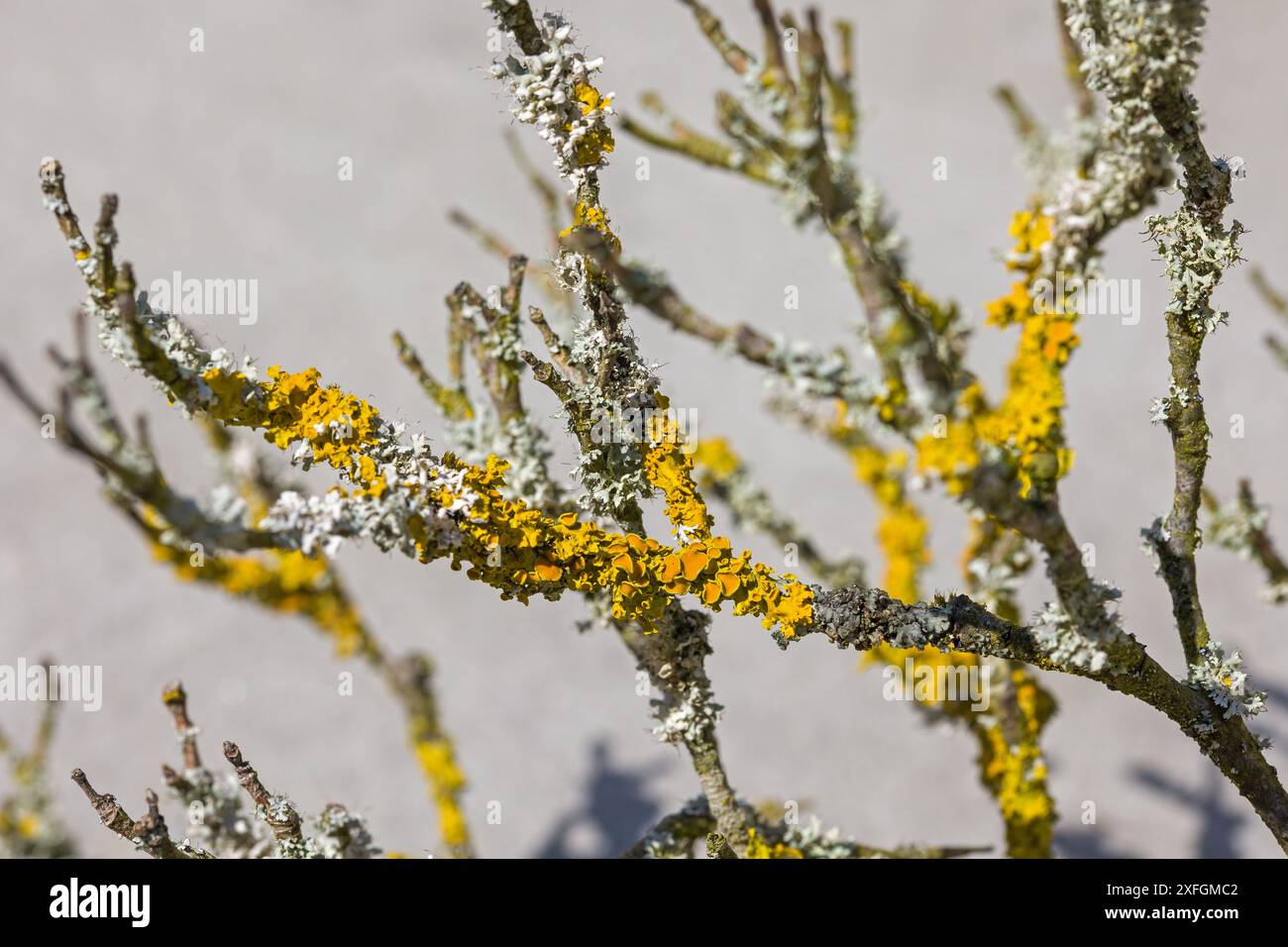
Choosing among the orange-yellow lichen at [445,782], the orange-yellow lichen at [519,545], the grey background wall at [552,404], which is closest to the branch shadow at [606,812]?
the grey background wall at [552,404]

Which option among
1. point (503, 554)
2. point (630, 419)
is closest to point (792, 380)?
point (630, 419)

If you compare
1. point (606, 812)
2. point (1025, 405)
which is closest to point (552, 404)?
point (606, 812)

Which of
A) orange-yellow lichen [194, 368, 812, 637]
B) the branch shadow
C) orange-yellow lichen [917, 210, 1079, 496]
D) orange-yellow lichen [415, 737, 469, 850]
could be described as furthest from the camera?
the branch shadow

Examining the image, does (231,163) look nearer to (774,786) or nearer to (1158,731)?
(774,786)

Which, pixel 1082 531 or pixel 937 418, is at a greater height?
pixel 1082 531

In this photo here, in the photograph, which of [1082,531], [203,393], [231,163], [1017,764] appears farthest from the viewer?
[231,163]

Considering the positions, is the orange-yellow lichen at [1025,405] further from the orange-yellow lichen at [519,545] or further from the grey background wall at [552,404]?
the grey background wall at [552,404]

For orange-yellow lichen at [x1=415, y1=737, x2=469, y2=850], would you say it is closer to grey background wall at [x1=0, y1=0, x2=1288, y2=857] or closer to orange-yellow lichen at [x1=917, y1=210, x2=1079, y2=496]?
grey background wall at [x1=0, y1=0, x2=1288, y2=857]

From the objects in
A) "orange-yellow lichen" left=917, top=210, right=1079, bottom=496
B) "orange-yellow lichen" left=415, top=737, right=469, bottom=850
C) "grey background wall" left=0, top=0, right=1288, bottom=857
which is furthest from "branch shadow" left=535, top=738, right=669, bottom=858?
"orange-yellow lichen" left=917, top=210, right=1079, bottom=496
